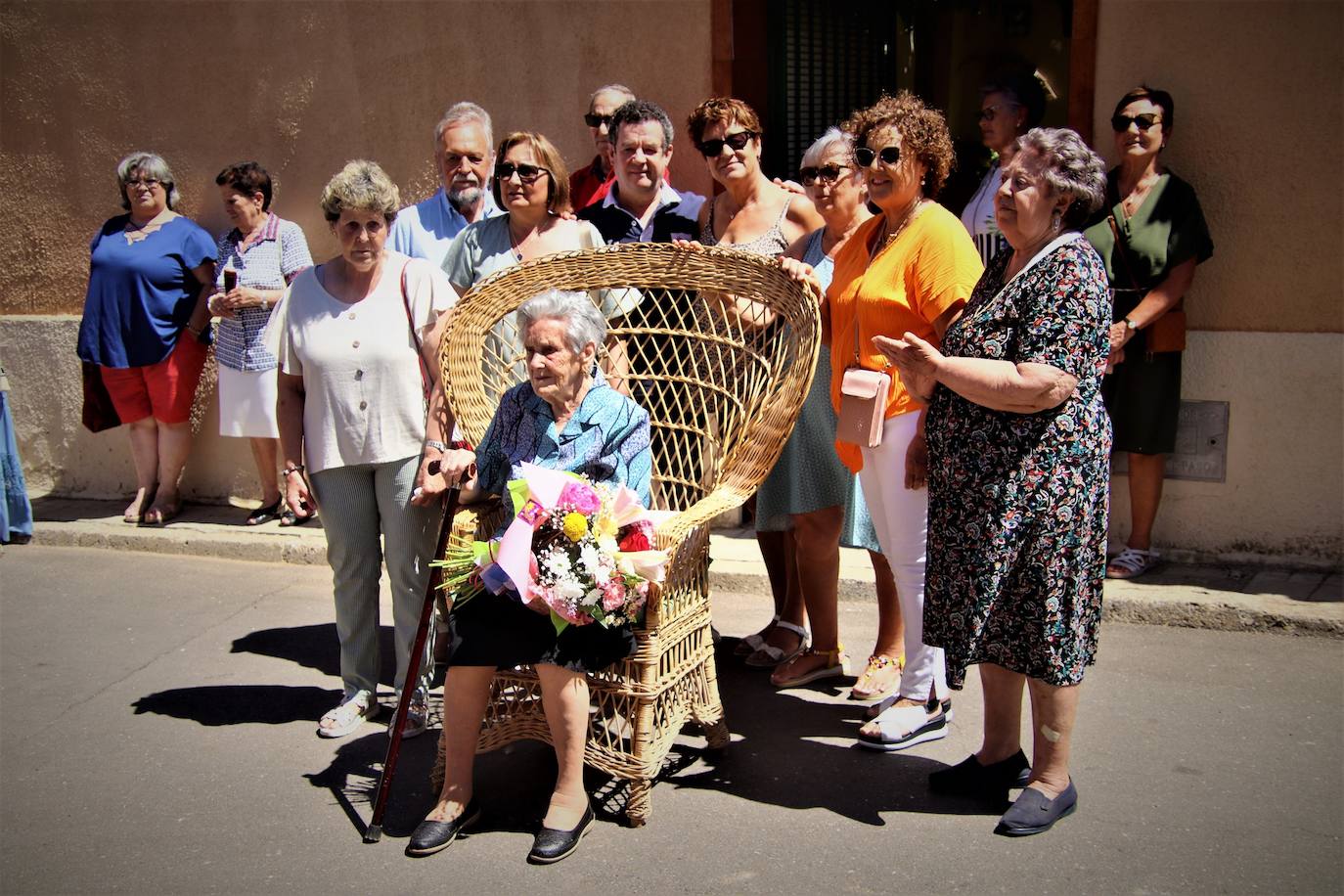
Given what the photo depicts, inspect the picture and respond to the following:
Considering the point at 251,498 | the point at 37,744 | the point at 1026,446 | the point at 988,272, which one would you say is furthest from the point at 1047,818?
the point at 251,498

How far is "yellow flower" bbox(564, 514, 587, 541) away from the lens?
3.33m

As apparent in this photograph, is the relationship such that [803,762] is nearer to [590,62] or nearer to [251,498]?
[590,62]

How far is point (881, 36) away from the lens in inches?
253

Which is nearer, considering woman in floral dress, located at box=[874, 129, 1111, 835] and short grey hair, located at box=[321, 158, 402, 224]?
woman in floral dress, located at box=[874, 129, 1111, 835]

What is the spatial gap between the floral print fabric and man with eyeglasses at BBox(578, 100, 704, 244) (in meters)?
1.88

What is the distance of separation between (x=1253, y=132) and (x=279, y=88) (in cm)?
520

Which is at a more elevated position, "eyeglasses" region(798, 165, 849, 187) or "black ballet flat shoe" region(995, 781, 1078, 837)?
"eyeglasses" region(798, 165, 849, 187)

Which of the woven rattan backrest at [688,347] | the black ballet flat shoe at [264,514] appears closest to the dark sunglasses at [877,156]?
the woven rattan backrest at [688,347]

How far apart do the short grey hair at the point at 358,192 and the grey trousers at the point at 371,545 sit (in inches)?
34.2

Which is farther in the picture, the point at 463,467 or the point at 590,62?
the point at 590,62

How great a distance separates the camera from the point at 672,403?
459 cm

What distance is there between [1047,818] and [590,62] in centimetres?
459

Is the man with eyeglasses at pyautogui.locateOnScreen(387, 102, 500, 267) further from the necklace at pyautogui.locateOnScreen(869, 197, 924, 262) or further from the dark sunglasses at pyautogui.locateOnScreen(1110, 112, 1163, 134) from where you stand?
the dark sunglasses at pyautogui.locateOnScreen(1110, 112, 1163, 134)

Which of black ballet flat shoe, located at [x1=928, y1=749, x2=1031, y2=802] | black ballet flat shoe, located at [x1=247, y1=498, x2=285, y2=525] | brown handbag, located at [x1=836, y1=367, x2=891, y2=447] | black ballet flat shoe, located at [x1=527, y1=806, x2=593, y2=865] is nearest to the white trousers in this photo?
brown handbag, located at [x1=836, y1=367, x2=891, y2=447]
